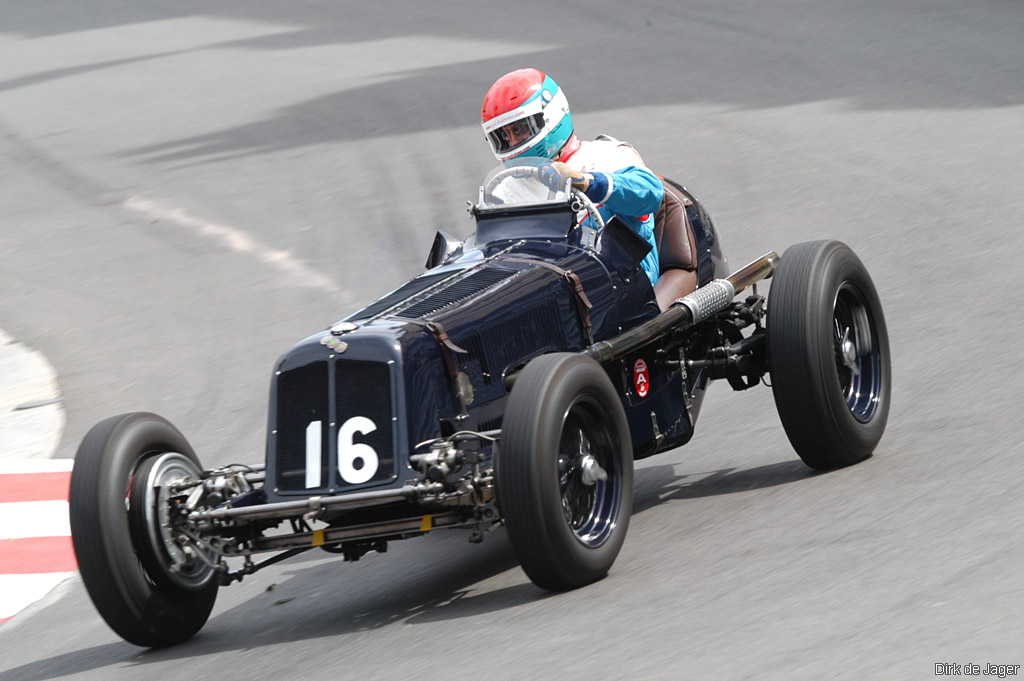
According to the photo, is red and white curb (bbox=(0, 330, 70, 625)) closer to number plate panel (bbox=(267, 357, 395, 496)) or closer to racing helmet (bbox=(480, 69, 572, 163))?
number plate panel (bbox=(267, 357, 395, 496))

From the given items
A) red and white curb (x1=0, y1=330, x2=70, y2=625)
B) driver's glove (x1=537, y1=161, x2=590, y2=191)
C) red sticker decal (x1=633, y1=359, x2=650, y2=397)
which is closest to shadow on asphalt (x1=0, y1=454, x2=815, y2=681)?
red sticker decal (x1=633, y1=359, x2=650, y2=397)

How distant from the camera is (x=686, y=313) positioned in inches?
266

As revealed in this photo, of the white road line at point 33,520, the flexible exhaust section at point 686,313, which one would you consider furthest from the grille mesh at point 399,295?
the white road line at point 33,520

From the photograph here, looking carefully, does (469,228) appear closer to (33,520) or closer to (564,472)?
(33,520)

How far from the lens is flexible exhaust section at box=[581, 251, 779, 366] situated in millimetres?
6297

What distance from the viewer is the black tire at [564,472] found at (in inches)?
203

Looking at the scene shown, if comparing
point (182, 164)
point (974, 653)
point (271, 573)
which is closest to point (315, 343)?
point (271, 573)

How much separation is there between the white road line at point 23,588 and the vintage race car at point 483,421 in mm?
1450

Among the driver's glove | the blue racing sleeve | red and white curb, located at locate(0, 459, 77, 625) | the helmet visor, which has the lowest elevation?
red and white curb, located at locate(0, 459, 77, 625)

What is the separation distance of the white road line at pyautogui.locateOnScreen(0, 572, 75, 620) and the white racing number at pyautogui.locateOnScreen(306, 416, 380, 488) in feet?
7.16

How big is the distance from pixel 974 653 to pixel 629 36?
49.6ft

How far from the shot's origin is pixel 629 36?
18.5 meters

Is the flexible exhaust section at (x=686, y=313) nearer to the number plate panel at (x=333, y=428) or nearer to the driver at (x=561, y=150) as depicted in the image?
the driver at (x=561, y=150)

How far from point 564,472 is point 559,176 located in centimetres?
159
